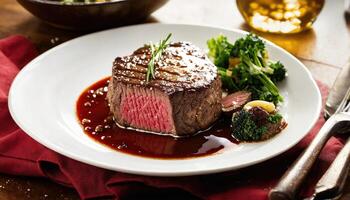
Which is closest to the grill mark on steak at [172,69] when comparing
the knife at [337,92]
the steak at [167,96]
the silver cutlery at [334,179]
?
the steak at [167,96]

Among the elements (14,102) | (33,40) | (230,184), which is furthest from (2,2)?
(230,184)

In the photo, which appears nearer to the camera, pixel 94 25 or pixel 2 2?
pixel 94 25

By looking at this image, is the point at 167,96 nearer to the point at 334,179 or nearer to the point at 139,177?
the point at 139,177

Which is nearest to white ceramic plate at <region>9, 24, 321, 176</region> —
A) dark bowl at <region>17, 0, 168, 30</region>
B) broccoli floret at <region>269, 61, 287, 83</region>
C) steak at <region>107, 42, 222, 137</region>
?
broccoli floret at <region>269, 61, 287, 83</region>

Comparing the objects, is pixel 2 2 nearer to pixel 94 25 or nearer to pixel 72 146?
pixel 94 25

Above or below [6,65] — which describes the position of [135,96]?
above

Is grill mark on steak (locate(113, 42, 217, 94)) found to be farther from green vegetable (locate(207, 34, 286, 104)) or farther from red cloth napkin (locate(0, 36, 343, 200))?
red cloth napkin (locate(0, 36, 343, 200))

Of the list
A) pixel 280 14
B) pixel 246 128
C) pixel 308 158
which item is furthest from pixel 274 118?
pixel 280 14
